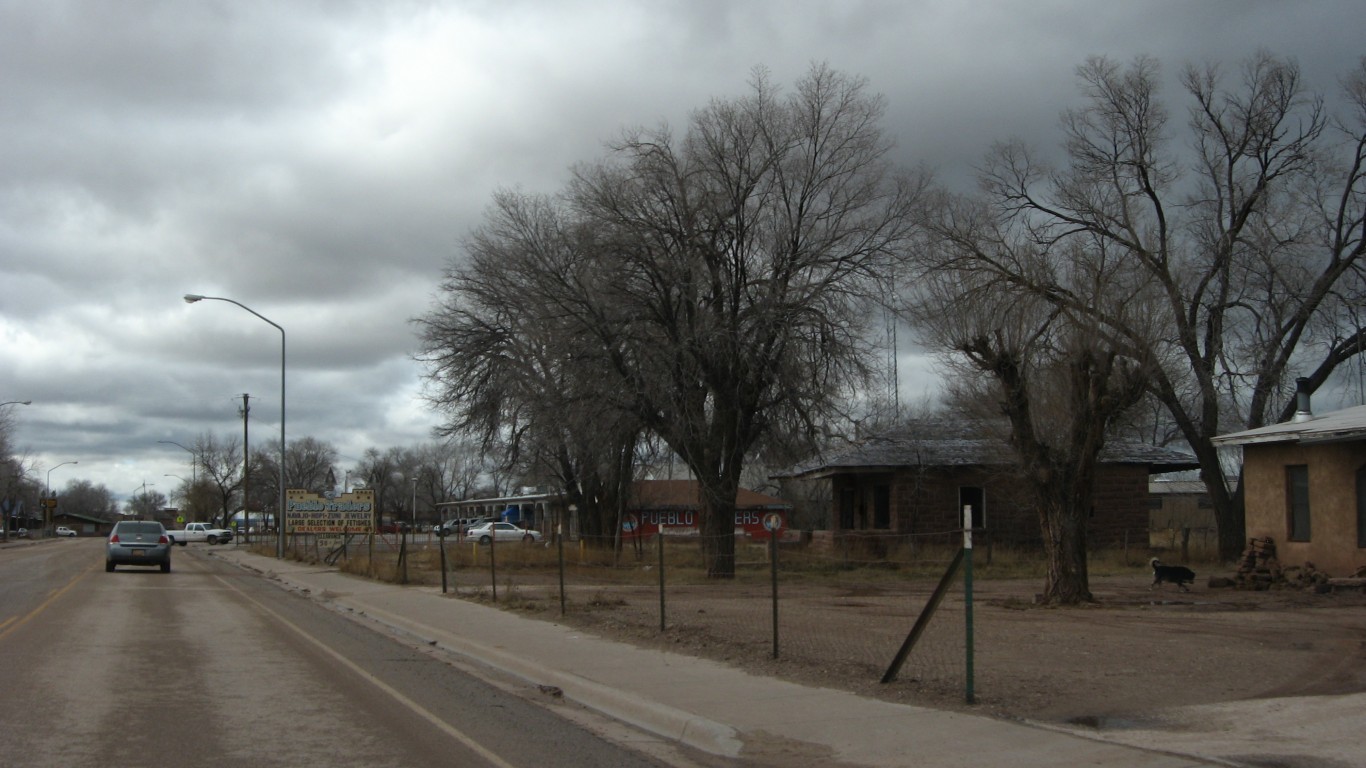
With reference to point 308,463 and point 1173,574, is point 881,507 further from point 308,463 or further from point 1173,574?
point 308,463

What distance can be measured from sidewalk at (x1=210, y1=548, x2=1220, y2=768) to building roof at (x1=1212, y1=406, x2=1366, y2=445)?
50.5 ft

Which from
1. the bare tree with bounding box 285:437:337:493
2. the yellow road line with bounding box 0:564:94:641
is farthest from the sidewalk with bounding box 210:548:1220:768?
the bare tree with bounding box 285:437:337:493

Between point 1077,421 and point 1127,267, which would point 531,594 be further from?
point 1127,267

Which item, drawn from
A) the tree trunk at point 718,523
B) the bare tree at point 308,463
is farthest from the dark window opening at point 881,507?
the bare tree at point 308,463

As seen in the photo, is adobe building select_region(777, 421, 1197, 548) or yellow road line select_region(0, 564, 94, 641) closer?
yellow road line select_region(0, 564, 94, 641)

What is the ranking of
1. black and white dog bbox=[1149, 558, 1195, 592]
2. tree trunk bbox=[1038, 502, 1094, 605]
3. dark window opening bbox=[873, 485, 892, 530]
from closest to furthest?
1. tree trunk bbox=[1038, 502, 1094, 605]
2. black and white dog bbox=[1149, 558, 1195, 592]
3. dark window opening bbox=[873, 485, 892, 530]

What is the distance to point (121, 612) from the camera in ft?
63.3

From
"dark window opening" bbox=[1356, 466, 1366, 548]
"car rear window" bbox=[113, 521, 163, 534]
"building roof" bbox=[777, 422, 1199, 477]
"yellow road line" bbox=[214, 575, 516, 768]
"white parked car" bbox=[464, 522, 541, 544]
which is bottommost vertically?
Result: "white parked car" bbox=[464, 522, 541, 544]

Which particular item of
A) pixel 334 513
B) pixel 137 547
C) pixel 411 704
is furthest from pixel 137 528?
pixel 411 704

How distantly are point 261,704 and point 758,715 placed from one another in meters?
4.46

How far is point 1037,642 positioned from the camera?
46.5ft

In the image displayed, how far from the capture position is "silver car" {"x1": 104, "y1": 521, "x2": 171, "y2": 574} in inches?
1282

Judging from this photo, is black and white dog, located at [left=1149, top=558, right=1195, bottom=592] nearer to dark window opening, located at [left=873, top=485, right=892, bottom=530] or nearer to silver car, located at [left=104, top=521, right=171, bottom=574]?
dark window opening, located at [left=873, top=485, right=892, bottom=530]

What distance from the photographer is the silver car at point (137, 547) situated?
32.6 m
